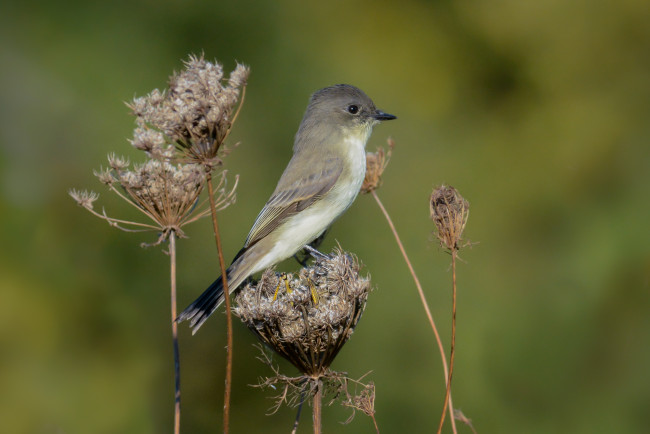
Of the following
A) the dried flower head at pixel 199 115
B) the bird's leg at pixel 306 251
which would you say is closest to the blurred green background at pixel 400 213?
the bird's leg at pixel 306 251

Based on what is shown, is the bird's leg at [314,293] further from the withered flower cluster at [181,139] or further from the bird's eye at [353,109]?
the bird's eye at [353,109]

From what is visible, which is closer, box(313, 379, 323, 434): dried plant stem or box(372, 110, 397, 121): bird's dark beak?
box(313, 379, 323, 434): dried plant stem

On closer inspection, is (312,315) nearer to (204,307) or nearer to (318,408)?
(318,408)

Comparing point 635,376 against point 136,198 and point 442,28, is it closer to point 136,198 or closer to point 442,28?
point 442,28

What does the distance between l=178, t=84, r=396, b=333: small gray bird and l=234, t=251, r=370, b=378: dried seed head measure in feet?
2.13

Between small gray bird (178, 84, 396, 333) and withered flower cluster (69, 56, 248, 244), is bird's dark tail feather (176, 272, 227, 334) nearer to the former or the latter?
small gray bird (178, 84, 396, 333)

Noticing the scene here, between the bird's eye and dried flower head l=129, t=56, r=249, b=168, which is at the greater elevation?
the bird's eye

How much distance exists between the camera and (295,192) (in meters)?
3.83

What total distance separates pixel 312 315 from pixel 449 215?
0.57m

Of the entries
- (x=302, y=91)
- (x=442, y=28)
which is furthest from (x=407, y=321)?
(x=442, y=28)

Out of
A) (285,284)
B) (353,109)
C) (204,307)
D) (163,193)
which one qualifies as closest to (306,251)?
(353,109)

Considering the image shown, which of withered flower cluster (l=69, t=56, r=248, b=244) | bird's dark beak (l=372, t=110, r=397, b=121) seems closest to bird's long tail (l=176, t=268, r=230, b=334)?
withered flower cluster (l=69, t=56, r=248, b=244)

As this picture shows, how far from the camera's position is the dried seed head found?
235 cm

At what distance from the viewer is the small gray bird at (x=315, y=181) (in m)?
3.61
